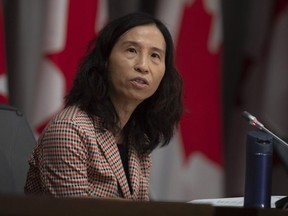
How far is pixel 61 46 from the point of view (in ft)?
8.85

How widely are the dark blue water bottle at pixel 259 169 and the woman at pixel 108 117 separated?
32cm

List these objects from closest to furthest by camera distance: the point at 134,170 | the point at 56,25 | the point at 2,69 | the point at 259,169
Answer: the point at 259,169 → the point at 134,170 → the point at 2,69 → the point at 56,25

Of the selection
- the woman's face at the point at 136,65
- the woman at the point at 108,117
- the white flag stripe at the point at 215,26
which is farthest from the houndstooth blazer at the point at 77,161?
the white flag stripe at the point at 215,26

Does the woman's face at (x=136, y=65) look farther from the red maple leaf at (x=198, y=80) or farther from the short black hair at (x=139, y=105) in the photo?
the red maple leaf at (x=198, y=80)

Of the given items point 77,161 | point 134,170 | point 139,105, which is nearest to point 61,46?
point 139,105

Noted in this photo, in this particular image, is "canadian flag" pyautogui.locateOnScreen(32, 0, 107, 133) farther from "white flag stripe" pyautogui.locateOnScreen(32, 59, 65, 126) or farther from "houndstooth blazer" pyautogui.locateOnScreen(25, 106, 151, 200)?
"houndstooth blazer" pyautogui.locateOnScreen(25, 106, 151, 200)

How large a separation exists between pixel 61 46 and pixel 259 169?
1.31m

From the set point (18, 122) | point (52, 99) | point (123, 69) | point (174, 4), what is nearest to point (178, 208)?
point (123, 69)

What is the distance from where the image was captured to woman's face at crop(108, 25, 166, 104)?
5.60 ft

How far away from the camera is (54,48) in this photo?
2.69 metres

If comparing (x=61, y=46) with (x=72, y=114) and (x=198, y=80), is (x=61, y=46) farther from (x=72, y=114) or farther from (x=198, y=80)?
(x=72, y=114)

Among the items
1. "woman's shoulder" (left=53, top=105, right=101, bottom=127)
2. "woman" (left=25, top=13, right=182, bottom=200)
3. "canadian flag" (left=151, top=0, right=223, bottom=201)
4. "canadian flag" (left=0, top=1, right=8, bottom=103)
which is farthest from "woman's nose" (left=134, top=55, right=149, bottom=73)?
"canadian flag" (left=151, top=0, right=223, bottom=201)

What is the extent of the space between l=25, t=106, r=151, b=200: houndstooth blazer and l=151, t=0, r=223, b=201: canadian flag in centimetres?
114

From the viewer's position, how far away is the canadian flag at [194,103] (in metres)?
2.89
